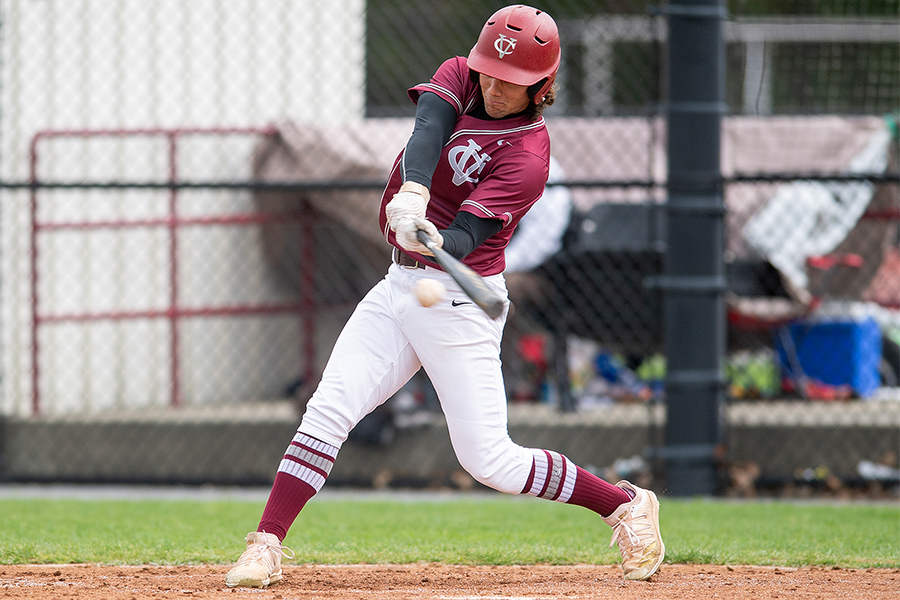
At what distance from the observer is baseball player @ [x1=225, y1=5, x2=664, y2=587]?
334cm

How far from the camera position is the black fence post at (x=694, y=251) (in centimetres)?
593

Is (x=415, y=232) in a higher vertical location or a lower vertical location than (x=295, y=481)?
higher

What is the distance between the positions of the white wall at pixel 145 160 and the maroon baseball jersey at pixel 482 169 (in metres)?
4.11

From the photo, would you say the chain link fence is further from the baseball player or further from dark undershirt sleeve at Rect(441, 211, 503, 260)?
dark undershirt sleeve at Rect(441, 211, 503, 260)

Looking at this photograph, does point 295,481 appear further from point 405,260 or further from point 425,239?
point 425,239

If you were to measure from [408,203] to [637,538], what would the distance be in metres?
1.46

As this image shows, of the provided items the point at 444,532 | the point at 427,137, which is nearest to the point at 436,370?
the point at 427,137

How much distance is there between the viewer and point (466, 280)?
3.12 metres

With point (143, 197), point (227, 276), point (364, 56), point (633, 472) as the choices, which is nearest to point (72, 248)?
point (143, 197)

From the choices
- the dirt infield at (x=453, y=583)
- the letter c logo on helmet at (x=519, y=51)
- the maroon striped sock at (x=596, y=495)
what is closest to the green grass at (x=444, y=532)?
the dirt infield at (x=453, y=583)

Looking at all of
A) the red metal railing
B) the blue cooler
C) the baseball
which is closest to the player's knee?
the baseball

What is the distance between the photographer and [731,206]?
6875mm

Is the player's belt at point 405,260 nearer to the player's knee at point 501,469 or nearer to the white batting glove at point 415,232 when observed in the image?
the white batting glove at point 415,232

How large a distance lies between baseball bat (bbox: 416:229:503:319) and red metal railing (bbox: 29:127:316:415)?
13.2ft
